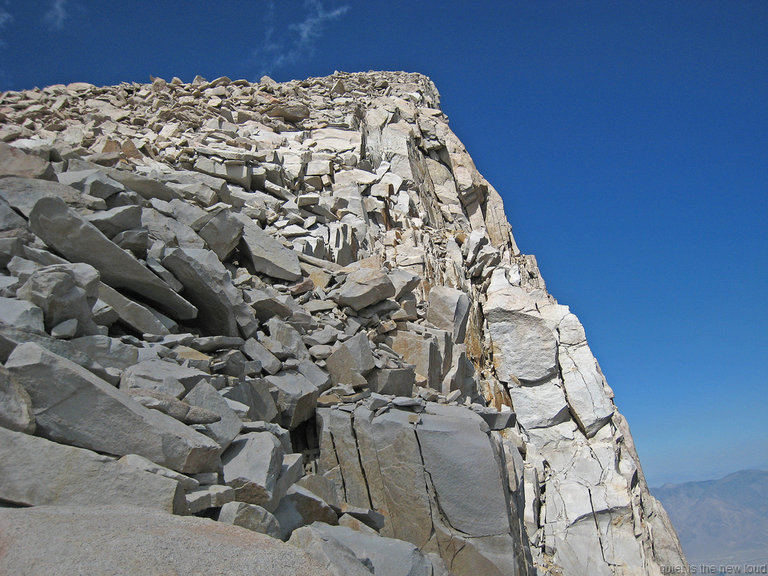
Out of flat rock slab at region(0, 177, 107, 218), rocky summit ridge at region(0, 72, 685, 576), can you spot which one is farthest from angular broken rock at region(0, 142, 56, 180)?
flat rock slab at region(0, 177, 107, 218)

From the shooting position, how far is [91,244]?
7.10 metres

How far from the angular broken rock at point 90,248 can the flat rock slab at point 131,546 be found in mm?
3958

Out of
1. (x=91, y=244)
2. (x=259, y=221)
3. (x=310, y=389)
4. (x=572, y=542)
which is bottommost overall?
(x=572, y=542)

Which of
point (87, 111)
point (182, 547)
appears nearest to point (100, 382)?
point (182, 547)

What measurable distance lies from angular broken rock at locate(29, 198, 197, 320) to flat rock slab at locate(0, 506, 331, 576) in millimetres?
3958

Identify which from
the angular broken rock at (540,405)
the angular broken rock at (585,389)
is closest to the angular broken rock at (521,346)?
the angular broken rock at (540,405)

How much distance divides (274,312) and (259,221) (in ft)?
15.2

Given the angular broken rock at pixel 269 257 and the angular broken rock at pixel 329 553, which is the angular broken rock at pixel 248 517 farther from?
the angular broken rock at pixel 269 257

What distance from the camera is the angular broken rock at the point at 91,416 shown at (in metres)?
4.59

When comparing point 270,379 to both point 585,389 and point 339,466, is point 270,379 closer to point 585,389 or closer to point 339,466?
point 339,466

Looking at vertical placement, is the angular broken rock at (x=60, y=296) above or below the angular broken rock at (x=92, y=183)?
below

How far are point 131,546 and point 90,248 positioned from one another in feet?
15.2

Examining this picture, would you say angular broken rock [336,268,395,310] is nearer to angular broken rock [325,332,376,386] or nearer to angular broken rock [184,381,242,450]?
angular broken rock [325,332,376,386]

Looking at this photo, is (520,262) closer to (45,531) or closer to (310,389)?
(310,389)
